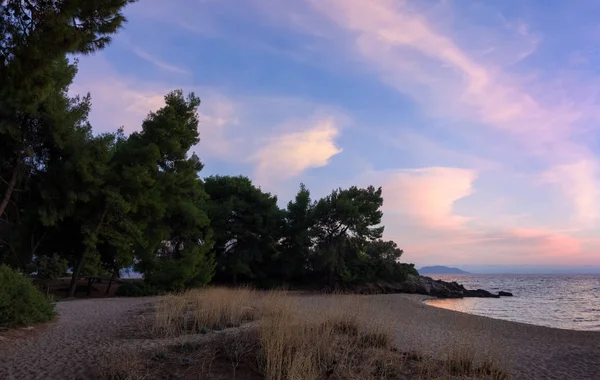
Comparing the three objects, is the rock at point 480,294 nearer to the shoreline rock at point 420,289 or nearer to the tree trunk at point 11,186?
the shoreline rock at point 420,289

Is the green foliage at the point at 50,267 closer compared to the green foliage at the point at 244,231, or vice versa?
the green foliage at the point at 50,267

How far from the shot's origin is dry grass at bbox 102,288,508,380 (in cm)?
636

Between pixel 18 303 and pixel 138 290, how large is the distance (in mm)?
16122

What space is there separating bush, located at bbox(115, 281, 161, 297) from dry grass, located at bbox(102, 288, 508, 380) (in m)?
17.9

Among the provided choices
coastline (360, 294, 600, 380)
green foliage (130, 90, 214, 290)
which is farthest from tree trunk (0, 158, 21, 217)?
coastline (360, 294, 600, 380)

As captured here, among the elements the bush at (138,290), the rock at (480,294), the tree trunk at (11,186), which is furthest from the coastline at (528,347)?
the rock at (480,294)

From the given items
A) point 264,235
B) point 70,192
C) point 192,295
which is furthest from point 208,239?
point 192,295

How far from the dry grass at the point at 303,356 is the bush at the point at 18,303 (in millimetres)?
4007

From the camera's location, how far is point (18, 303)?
11.1 m

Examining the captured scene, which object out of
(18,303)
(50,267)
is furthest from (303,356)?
(50,267)

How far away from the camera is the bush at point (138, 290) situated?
→ 26.6 metres

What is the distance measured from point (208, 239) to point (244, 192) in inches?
404

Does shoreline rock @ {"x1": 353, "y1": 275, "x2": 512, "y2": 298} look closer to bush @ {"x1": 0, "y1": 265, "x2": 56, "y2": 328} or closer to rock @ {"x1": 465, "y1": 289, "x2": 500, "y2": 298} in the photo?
rock @ {"x1": 465, "y1": 289, "x2": 500, "y2": 298}

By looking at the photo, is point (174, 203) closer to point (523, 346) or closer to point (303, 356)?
point (523, 346)
